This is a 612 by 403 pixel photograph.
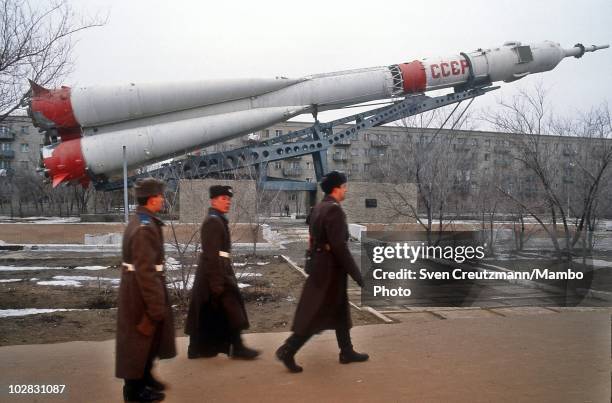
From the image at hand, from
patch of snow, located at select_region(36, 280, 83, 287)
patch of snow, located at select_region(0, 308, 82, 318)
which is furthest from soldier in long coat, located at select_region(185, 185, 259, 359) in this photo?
patch of snow, located at select_region(36, 280, 83, 287)

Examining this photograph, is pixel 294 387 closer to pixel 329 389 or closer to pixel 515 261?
pixel 329 389

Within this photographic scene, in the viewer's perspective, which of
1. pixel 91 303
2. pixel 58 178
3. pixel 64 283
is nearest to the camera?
pixel 91 303

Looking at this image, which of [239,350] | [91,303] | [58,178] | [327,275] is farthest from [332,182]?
[58,178]

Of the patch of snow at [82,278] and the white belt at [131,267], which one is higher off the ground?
the white belt at [131,267]

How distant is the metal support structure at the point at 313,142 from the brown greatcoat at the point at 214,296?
39.6 ft

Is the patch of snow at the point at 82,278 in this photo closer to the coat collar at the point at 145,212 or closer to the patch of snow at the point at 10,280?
the patch of snow at the point at 10,280

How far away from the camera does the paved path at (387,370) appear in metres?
3.34

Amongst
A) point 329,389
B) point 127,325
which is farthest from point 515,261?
point 127,325

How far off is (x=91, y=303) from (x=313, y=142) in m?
11.6

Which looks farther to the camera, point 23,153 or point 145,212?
point 23,153

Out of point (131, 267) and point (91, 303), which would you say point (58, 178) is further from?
point (131, 267)

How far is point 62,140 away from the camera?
13.0m

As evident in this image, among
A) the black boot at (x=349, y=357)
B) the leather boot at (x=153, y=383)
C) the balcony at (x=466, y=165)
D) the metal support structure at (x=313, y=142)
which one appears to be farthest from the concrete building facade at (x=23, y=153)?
the black boot at (x=349, y=357)

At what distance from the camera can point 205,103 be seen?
14.1 meters
